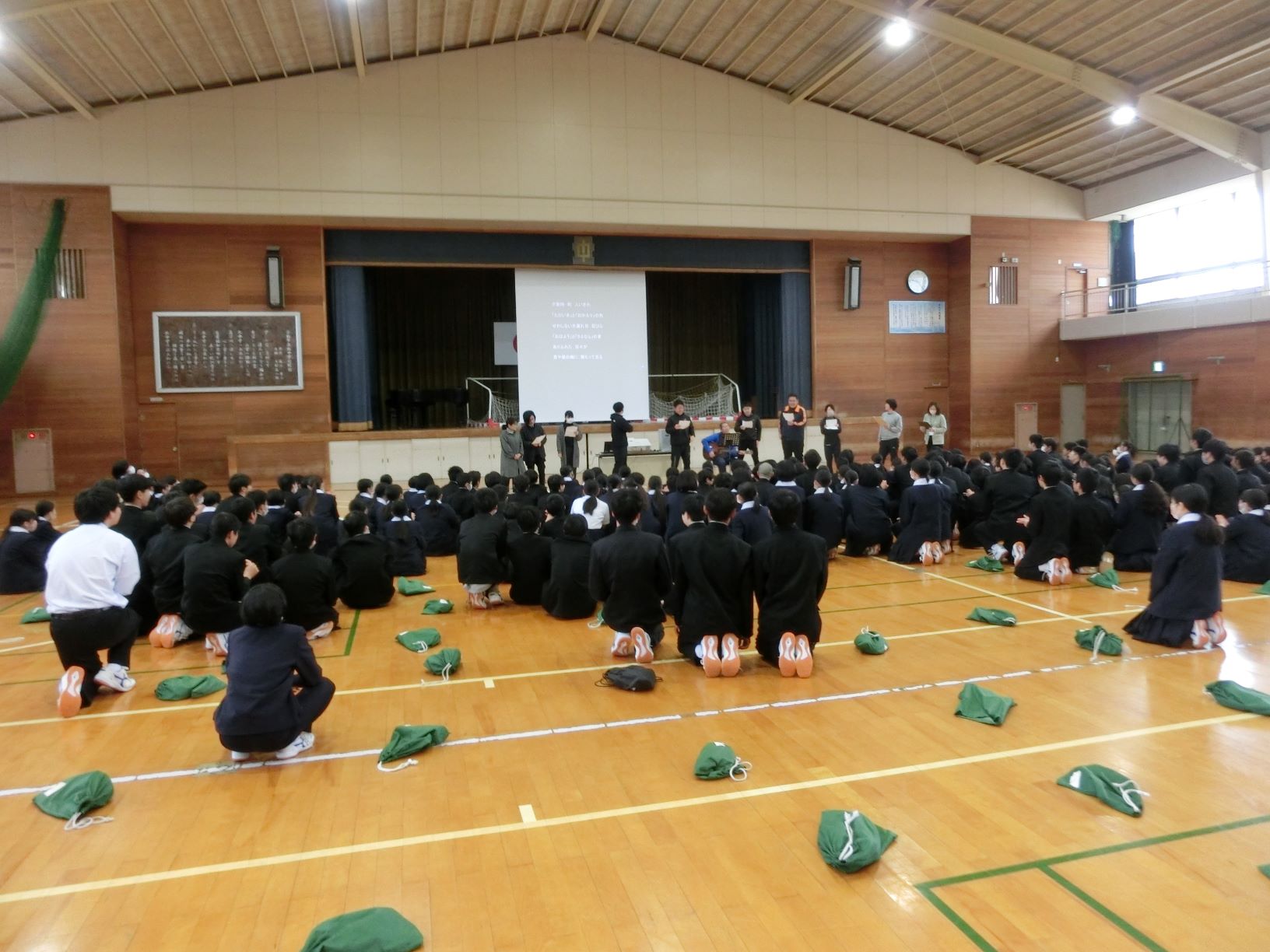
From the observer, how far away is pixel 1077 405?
749 inches

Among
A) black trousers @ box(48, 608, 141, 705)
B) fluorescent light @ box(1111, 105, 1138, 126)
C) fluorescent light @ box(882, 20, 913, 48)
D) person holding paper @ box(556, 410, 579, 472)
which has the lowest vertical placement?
black trousers @ box(48, 608, 141, 705)

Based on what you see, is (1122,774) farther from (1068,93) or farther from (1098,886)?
(1068,93)

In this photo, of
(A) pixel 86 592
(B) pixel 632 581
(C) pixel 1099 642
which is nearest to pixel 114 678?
(A) pixel 86 592

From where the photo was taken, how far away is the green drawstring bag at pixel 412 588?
7340mm

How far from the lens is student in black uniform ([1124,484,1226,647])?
5.06 meters

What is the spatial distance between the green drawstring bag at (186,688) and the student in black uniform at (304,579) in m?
0.74

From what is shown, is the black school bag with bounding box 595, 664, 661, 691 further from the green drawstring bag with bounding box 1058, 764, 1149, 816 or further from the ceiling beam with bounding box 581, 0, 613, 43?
the ceiling beam with bounding box 581, 0, 613, 43

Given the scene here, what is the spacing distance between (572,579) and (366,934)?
12.8 feet

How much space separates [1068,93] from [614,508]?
14116 mm

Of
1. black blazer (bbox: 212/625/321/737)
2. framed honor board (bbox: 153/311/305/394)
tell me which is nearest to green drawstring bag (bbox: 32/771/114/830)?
black blazer (bbox: 212/625/321/737)

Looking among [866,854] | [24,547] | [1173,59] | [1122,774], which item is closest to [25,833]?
[866,854]

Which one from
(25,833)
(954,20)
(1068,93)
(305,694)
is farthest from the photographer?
(1068,93)

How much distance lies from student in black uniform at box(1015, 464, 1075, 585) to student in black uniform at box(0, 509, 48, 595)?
29.4ft

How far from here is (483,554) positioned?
21.6ft
